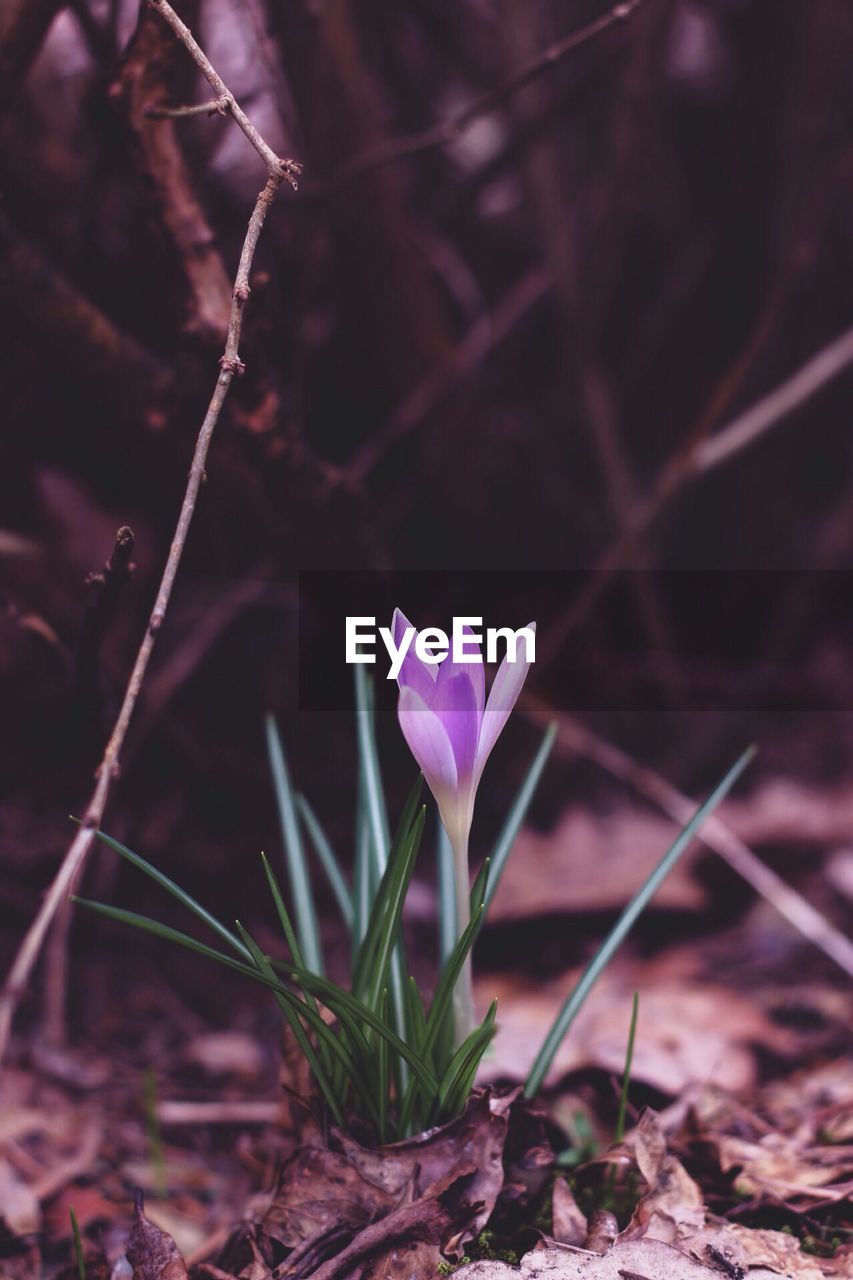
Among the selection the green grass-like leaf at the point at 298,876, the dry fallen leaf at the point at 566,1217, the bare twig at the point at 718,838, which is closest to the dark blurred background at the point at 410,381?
the bare twig at the point at 718,838

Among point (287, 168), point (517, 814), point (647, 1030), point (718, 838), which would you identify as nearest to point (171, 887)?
point (517, 814)

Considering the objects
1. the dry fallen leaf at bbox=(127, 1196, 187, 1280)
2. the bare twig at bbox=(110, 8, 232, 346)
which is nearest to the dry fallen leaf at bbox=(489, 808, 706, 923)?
the dry fallen leaf at bbox=(127, 1196, 187, 1280)

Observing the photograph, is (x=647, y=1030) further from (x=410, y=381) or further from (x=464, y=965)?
(x=410, y=381)

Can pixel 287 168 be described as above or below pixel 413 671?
above

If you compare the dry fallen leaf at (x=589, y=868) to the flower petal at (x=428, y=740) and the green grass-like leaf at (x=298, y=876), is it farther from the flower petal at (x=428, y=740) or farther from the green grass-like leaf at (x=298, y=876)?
the flower petal at (x=428, y=740)

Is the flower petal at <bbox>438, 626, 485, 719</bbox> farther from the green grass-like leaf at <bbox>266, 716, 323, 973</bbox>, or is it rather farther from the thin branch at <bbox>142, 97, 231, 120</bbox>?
the thin branch at <bbox>142, 97, 231, 120</bbox>

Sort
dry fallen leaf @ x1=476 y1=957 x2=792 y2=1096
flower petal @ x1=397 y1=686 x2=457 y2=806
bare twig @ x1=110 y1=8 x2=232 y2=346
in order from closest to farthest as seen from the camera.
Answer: flower petal @ x1=397 y1=686 x2=457 y2=806
bare twig @ x1=110 y1=8 x2=232 y2=346
dry fallen leaf @ x1=476 y1=957 x2=792 y2=1096

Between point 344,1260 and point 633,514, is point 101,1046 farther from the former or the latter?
point 633,514
